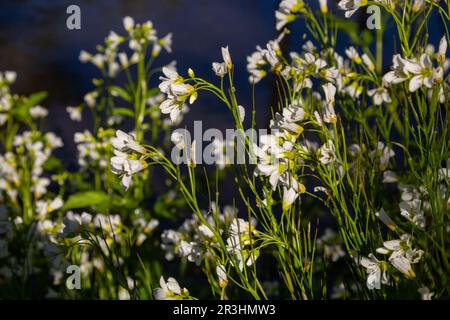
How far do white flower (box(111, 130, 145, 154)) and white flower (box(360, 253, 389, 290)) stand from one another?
452mm

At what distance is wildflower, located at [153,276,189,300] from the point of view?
0.96 metres

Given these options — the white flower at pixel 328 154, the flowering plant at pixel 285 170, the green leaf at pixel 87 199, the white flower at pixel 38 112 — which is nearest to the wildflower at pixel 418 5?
the flowering plant at pixel 285 170

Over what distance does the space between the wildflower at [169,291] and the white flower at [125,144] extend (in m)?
0.24

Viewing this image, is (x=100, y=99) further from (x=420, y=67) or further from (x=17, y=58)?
(x=420, y=67)

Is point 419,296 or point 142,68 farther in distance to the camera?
point 142,68

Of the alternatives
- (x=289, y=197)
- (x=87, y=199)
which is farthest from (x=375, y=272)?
(x=87, y=199)

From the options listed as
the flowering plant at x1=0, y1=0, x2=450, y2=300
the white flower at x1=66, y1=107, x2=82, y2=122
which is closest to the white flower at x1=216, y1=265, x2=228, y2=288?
the flowering plant at x1=0, y1=0, x2=450, y2=300

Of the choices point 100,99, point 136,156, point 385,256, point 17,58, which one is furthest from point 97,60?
point 385,256

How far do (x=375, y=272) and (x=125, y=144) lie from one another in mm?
512

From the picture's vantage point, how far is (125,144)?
934 millimetres

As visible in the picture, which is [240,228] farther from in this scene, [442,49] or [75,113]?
[75,113]
